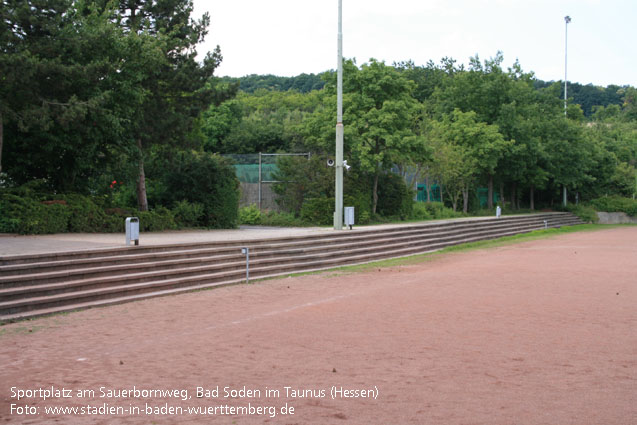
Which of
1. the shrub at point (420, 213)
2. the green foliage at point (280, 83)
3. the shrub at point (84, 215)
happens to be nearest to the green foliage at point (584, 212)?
the shrub at point (420, 213)

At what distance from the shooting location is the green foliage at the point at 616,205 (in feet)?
169

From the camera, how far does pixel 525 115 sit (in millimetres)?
46594

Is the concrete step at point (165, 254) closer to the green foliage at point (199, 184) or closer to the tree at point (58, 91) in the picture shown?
the tree at point (58, 91)

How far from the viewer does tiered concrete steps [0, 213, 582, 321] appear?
1034 centimetres

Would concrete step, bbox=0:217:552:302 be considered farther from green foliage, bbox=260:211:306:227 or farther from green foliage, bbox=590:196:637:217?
green foliage, bbox=590:196:637:217

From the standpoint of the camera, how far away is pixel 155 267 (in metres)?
13.1

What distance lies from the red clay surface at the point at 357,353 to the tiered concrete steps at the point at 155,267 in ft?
2.02

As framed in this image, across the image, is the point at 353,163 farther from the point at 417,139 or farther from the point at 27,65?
the point at 27,65

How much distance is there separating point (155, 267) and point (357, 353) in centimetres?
684

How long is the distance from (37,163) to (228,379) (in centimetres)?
1616

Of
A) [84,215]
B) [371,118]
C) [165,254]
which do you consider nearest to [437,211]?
[371,118]

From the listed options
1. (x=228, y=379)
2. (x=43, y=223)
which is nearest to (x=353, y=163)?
(x=43, y=223)

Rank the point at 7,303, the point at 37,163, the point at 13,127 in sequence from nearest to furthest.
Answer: the point at 7,303 < the point at 13,127 < the point at 37,163

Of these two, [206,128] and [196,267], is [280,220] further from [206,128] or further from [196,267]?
[206,128]
